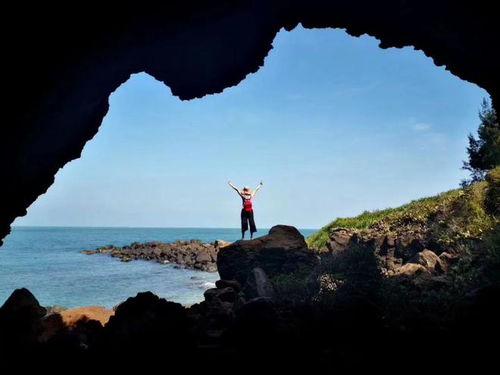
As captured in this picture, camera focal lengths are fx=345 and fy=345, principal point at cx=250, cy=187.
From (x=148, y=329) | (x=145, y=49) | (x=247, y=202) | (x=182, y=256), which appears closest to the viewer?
(x=148, y=329)

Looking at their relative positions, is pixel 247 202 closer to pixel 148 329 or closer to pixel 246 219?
pixel 246 219

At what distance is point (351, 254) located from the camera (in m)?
10.9

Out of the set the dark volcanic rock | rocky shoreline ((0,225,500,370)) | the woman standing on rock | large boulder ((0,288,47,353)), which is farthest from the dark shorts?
the dark volcanic rock

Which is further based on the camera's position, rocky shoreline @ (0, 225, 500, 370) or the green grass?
the green grass

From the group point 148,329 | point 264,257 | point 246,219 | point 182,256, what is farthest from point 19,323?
point 182,256

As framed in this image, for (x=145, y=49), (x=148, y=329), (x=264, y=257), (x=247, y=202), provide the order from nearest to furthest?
(x=148, y=329) < (x=145, y=49) < (x=264, y=257) < (x=247, y=202)

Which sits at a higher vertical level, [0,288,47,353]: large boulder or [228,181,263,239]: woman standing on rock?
[228,181,263,239]: woman standing on rock

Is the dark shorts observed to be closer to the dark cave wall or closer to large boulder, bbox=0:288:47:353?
the dark cave wall

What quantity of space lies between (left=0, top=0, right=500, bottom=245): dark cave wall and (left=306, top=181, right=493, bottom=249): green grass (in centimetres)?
797

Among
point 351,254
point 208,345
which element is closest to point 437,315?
point 351,254

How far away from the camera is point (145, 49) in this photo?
8188 millimetres

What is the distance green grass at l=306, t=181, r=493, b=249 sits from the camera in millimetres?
14727

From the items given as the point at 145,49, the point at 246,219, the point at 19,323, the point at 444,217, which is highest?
the point at 145,49

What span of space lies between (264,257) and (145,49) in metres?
8.00
